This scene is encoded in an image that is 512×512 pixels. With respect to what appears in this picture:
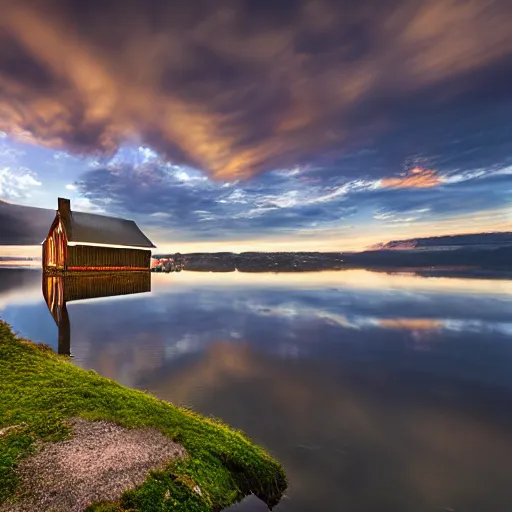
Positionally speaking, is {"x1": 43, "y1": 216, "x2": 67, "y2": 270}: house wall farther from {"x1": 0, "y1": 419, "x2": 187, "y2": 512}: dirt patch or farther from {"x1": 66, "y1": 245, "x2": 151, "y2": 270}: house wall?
{"x1": 0, "y1": 419, "x2": 187, "y2": 512}: dirt patch

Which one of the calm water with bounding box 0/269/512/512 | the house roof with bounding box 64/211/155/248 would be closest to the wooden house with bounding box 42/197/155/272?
the house roof with bounding box 64/211/155/248

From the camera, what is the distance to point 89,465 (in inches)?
206

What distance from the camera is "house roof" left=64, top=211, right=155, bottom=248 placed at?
2249 inches

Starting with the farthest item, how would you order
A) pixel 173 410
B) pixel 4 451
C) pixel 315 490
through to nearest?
pixel 173 410 < pixel 315 490 < pixel 4 451

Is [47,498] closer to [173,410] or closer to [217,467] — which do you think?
[217,467]

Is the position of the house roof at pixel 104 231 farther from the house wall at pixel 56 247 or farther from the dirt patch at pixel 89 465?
the dirt patch at pixel 89 465

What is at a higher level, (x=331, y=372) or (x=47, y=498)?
(x=47, y=498)

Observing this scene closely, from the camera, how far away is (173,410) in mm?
8016

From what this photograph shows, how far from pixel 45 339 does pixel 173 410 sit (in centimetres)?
1434

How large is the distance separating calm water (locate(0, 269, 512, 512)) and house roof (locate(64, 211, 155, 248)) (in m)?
30.1

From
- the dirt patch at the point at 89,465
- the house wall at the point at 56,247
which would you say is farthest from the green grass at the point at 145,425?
the house wall at the point at 56,247

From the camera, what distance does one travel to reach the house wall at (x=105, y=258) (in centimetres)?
5556

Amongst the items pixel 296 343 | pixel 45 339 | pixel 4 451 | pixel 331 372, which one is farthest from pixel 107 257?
pixel 4 451

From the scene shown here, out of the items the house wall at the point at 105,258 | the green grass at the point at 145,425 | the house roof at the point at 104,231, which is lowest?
the green grass at the point at 145,425
